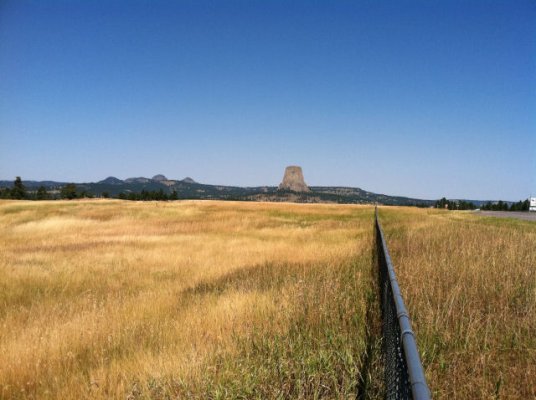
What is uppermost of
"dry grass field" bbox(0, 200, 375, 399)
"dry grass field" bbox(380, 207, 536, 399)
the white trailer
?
the white trailer

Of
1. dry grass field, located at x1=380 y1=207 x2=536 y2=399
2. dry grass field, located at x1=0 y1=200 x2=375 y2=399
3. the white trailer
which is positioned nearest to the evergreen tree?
dry grass field, located at x1=0 y1=200 x2=375 y2=399

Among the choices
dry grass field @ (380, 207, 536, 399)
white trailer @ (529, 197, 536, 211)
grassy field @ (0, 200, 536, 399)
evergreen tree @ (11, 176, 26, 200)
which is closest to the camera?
dry grass field @ (380, 207, 536, 399)

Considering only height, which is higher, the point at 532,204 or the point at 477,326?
the point at 532,204

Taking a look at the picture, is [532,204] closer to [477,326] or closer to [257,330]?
[477,326]

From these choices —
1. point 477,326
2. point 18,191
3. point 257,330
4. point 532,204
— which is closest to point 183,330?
point 257,330

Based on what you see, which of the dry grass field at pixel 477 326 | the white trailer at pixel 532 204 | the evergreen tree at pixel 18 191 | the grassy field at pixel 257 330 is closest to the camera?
the dry grass field at pixel 477 326

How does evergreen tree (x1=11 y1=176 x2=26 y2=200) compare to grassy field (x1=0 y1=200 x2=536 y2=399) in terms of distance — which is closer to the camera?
grassy field (x1=0 y1=200 x2=536 y2=399)

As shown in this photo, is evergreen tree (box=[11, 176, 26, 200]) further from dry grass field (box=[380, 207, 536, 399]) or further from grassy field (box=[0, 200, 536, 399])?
dry grass field (box=[380, 207, 536, 399])

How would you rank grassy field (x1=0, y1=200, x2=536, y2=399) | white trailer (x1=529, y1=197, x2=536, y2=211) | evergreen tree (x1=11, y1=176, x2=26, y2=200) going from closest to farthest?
grassy field (x1=0, y1=200, x2=536, y2=399) → white trailer (x1=529, y1=197, x2=536, y2=211) → evergreen tree (x1=11, y1=176, x2=26, y2=200)

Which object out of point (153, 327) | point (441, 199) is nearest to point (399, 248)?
point (153, 327)

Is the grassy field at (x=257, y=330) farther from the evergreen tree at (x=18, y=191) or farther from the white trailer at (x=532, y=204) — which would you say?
the evergreen tree at (x=18, y=191)

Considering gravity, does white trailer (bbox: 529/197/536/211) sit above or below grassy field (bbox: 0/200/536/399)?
above

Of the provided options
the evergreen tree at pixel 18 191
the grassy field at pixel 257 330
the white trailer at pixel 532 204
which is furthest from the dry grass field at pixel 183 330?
the evergreen tree at pixel 18 191

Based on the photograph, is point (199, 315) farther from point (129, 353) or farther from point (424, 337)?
point (424, 337)
